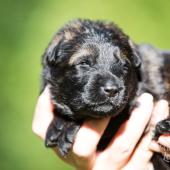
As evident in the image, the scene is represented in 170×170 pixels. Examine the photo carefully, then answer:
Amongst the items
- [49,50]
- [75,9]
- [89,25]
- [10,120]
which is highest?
[75,9]

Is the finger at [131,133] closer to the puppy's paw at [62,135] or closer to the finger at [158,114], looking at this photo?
the finger at [158,114]

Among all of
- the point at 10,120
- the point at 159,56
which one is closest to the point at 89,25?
the point at 159,56

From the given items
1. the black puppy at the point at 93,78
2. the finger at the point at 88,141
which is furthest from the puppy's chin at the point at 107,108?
the finger at the point at 88,141

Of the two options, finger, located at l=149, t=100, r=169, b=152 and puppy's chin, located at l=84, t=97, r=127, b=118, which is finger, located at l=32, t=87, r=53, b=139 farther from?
finger, located at l=149, t=100, r=169, b=152

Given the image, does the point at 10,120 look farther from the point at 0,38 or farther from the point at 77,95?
the point at 77,95

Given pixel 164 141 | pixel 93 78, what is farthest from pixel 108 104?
pixel 164 141

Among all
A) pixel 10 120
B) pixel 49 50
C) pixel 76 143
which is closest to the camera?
pixel 76 143
